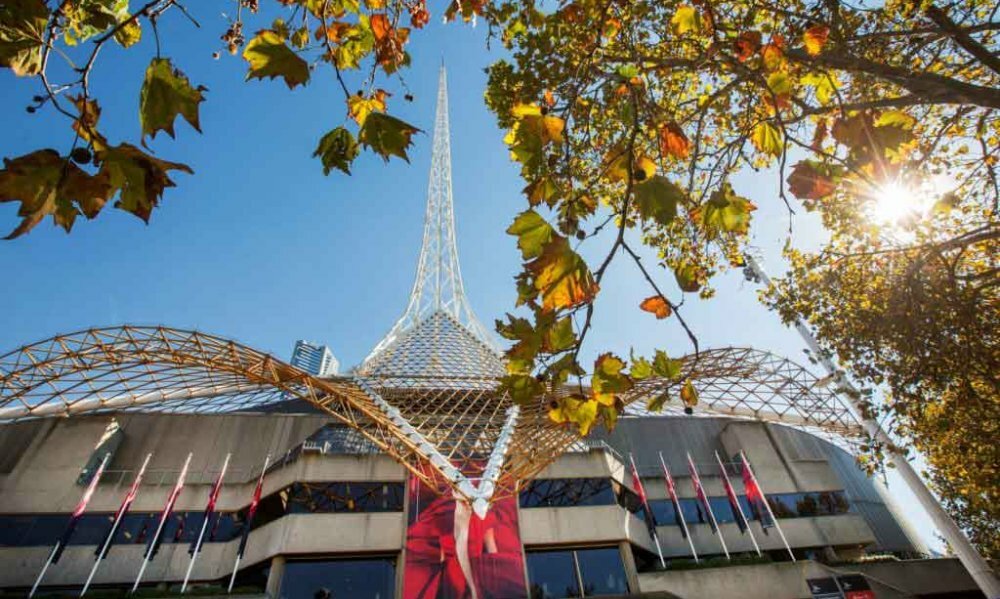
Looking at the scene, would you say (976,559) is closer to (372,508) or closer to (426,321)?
(372,508)

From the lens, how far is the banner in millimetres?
16594

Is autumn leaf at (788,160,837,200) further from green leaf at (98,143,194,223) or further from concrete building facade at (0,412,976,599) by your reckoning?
concrete building facade at (0,412,976,599)

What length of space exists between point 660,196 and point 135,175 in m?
1.88

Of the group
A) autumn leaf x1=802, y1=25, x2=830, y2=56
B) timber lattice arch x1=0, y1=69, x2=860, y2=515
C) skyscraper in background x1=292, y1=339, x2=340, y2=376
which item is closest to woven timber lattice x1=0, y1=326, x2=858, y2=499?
timber lattice arch x1=0, y1=69, x2=860, y2=515

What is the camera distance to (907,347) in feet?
Answer: 29.0

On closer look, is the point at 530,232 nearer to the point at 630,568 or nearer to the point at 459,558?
the point at 459,558

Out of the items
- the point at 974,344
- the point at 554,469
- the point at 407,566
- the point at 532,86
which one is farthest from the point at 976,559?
the point at 532,86

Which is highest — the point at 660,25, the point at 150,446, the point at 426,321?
the point at 426,321

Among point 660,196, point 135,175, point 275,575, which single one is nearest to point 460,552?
point 275,575

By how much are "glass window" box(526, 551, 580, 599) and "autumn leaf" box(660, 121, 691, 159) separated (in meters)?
19.1

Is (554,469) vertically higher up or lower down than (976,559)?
higher up

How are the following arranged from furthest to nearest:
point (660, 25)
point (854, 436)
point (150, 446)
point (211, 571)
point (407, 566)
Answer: point (854, 436), point (150, 446), point (211, 571), point (407, 566), point (660, 25)

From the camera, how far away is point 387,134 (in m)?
1.93

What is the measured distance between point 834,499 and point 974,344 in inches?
797
